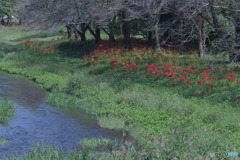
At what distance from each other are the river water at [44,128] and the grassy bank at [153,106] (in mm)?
617

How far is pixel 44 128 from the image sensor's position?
419 inches

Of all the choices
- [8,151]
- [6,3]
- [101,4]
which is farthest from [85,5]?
[6,3]

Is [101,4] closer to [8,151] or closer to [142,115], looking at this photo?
[142,115]

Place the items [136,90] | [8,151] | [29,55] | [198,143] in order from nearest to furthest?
[198,143] < [8,151] < [136,90] < [29,55]

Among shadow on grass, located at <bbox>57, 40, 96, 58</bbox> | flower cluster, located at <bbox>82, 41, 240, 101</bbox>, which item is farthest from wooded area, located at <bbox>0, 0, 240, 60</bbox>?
flower cluster, located at <bbox>82, 41, 240, 101</bbox>

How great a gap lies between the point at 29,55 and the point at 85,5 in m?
7.63

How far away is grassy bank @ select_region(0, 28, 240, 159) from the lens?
7.24 m

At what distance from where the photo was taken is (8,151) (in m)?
8.50

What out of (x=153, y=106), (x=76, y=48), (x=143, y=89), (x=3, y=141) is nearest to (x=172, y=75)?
(x=143, y=89)

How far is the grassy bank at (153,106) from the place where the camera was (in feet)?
23.8

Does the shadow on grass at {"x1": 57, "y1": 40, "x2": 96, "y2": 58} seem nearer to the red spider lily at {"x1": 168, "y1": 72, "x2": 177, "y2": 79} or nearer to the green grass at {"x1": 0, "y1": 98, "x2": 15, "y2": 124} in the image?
the red spider lily at {"x1": 168, "y1": 72, "x2": 177, "y2": 79}

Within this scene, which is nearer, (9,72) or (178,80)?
(178,80)

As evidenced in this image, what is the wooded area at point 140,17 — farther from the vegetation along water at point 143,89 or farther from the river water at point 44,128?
the river water at point 44,128

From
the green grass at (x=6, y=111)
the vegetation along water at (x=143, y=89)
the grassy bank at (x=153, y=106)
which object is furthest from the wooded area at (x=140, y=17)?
the green grass at (x=6, y=111)
